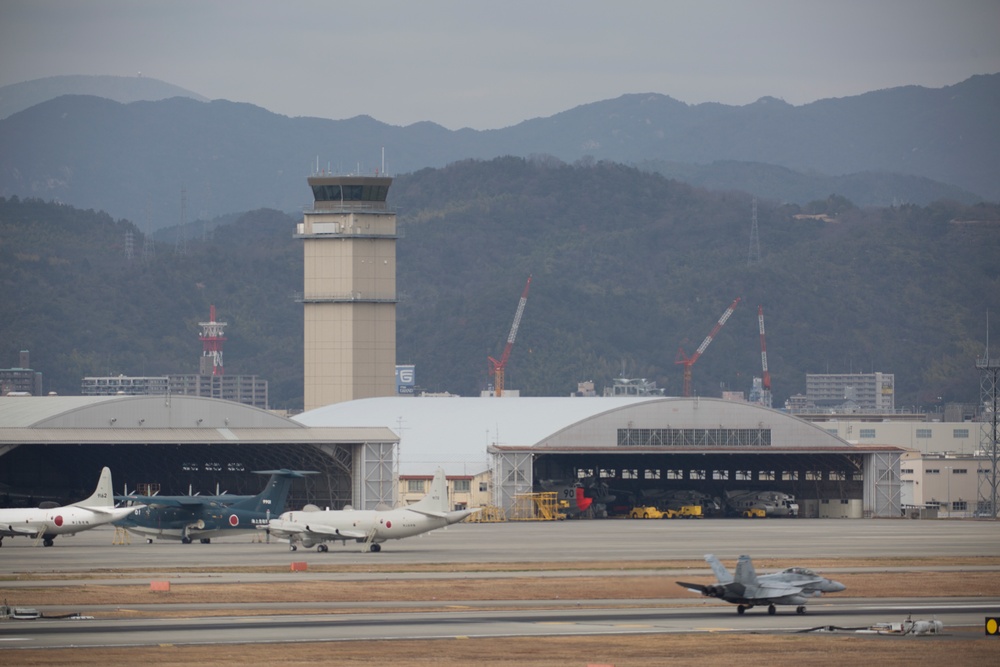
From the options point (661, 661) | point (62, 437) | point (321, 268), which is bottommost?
point (661, 661)

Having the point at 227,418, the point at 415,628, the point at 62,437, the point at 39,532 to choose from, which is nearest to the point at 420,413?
the point at 227,418

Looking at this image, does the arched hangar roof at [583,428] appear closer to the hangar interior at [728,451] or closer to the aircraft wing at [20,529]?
the hangar interior at [728,451]

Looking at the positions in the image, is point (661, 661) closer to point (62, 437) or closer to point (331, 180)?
point (62, 437)

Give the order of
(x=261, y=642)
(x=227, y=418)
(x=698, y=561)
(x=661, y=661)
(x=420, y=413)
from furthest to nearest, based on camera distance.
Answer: (x=420, y=413)
(x=227, y=418)
(x=698, y=561)
(x=261, y=642)
(x=661, y=661)

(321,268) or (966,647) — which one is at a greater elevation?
(321,268)

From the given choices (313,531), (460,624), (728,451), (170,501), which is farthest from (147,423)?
(460,624)

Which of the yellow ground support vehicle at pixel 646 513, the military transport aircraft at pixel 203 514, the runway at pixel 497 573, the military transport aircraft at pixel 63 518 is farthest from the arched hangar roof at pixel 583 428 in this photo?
the military transport aircraft at pixel 63 518

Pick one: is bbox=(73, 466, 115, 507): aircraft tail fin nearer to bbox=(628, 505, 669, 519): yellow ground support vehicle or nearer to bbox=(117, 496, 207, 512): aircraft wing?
bbox=(117, 496, 207, 512): aircraft wing
